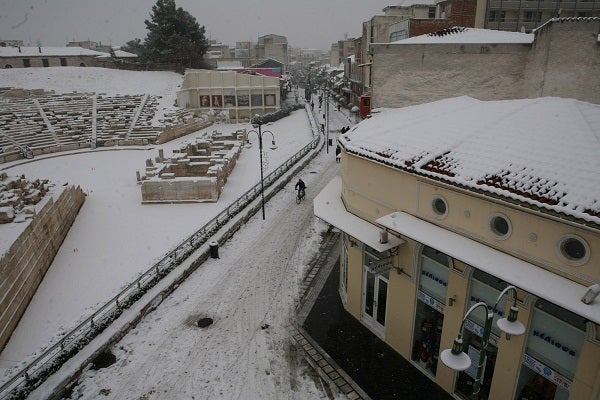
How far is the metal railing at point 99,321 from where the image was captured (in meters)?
9.84

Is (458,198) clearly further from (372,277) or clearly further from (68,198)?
(68,198)

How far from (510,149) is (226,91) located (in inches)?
1752

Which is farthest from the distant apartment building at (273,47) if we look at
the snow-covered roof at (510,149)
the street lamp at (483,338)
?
the street lamp at (483,338)

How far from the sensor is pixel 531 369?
26.4 feet

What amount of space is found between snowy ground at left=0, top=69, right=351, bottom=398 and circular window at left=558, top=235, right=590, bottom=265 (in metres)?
6.61

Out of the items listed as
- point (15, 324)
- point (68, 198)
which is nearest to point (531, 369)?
point (15, 324)

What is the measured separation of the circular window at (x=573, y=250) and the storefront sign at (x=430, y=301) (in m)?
3.36

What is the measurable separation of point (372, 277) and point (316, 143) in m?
26.4

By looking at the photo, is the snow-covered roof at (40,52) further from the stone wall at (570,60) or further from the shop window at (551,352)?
the shop window at (551,352)

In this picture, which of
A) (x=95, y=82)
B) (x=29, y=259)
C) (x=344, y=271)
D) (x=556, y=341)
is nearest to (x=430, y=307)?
(x=556, y=341)

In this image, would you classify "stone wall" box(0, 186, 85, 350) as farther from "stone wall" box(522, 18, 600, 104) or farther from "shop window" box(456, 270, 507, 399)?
"stone wall" box(522, 18, 600, 104)

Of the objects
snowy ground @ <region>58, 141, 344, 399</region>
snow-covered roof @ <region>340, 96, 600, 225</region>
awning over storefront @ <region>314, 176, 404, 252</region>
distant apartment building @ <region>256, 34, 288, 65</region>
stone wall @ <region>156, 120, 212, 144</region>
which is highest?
distant apartment building @ <region>256, 34, 288, 65</region>

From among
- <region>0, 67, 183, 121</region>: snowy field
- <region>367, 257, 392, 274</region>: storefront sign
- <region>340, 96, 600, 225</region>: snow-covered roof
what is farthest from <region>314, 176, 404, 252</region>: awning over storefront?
<region>0, 67, 183, 121</region>: snowy field

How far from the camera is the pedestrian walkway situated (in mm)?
10180
